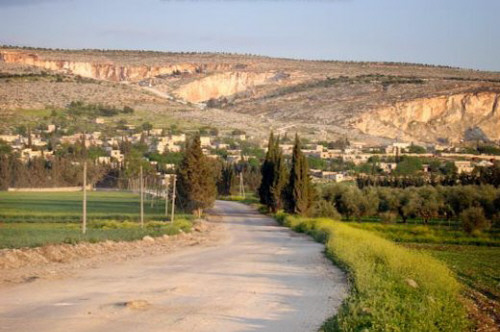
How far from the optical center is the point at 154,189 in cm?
7488

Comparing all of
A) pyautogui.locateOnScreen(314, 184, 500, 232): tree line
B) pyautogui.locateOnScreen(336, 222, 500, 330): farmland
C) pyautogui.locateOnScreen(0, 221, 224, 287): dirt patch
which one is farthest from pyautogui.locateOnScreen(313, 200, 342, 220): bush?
pyautogui.locateOnScreen(0, 221, 224, 287): dirt patch

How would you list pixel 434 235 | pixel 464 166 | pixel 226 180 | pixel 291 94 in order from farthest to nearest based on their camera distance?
pixel 291 94, pixel 464 166, pixel 226 180, pixel 434 235

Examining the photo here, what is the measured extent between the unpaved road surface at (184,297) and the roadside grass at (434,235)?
2053 centimetres

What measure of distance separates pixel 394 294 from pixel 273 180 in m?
43.7

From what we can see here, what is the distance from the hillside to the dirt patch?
274 feet

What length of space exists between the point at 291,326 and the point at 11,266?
8612mm

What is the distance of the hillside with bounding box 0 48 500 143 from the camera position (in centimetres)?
13462

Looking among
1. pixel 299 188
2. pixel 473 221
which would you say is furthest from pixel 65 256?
pixel 473 221

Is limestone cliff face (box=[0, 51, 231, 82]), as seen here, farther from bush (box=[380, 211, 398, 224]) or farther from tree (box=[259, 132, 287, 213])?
bush (box=[380, 211, 398, 224])

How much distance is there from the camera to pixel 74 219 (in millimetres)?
45156

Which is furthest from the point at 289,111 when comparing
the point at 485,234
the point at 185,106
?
the point at 485,234

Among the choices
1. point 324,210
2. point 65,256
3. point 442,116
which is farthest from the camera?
point 442,116

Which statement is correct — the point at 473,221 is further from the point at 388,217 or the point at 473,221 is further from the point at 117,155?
the point at 117,155

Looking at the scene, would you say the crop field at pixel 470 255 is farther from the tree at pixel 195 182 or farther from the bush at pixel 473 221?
the tree at pixel 195 182
